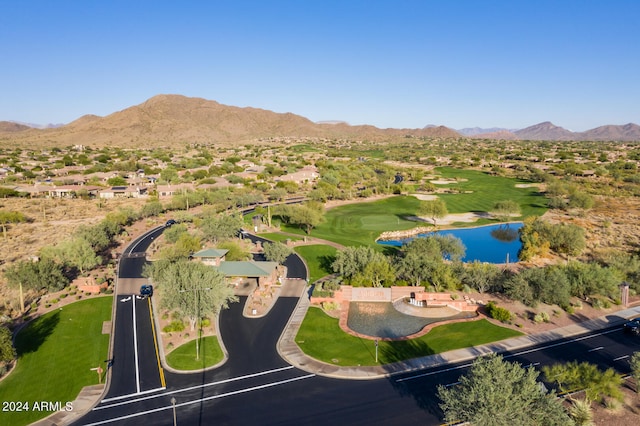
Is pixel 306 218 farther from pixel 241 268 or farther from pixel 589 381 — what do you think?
pixel 589 381

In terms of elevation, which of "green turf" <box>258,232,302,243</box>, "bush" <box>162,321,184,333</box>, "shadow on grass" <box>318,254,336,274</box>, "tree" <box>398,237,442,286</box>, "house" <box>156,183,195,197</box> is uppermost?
"house" <box>156,183,195,197</box>

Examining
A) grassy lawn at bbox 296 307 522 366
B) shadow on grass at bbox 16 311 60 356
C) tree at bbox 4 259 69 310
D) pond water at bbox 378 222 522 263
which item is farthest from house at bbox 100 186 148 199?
grassy lawn at bbox 296 307 522 366

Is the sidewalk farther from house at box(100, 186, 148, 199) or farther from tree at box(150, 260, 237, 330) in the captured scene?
house at box(100, 186, 148, 199)

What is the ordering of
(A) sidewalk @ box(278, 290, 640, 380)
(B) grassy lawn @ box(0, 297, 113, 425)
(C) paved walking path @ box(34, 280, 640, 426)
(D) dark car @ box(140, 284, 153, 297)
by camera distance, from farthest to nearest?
(D) dark car @ box(140, 284, 153, 297) → (A) sidewalk @ box(278, 290, 640, 380) → (B) grassy lawn @ box(0, 297, 113, 425) → (C) paved walking path @ box(34, 280, 640, 426)

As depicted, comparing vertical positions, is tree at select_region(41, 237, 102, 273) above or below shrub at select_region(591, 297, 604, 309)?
above

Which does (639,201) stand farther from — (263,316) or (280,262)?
(263,316)

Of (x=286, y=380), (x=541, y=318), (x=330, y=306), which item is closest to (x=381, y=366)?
(x=286, y=380)

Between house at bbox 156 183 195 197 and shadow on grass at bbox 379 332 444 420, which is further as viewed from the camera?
house at bbox 156 183 195 197

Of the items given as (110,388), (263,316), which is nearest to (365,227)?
(263,316)

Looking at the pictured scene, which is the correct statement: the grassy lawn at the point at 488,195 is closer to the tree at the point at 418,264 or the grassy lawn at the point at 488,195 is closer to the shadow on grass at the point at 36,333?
the tree at the point at 418,264
